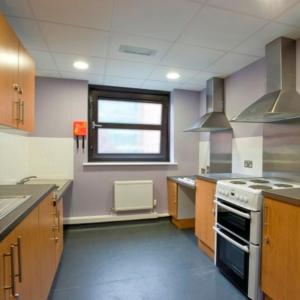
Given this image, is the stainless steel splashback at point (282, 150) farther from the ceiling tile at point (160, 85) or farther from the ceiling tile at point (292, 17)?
the ceiling tile at point (160, 85)

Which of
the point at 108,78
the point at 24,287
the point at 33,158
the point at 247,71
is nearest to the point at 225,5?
the point at 247,71

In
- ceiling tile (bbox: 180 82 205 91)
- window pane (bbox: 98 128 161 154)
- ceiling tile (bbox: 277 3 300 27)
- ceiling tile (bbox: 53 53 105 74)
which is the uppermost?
ceiling tile (bbox: 277 3 300 27)

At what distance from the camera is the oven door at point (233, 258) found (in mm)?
1711

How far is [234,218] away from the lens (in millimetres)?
1884

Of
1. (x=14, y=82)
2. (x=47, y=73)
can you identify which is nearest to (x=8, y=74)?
(x=14, y=82)

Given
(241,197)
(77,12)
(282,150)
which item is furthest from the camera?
(282,150)

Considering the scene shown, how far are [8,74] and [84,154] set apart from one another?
1.89 meters

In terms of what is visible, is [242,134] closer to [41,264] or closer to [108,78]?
[108,78]

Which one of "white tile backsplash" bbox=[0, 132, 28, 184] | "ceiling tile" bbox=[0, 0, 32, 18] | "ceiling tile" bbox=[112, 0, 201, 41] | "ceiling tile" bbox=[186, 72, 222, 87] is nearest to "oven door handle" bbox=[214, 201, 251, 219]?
"ceiling tile" bbox=[112, 0, 201, 41]

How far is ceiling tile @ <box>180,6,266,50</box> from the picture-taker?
1.64 m

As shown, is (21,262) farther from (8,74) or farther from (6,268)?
(8,74)

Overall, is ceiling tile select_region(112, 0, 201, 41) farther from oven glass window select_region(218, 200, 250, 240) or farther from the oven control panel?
oven glass window select_region(218, 200, 250, 240)

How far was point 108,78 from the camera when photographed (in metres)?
3.08

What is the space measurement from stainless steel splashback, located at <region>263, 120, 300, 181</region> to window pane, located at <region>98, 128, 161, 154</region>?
180cm
